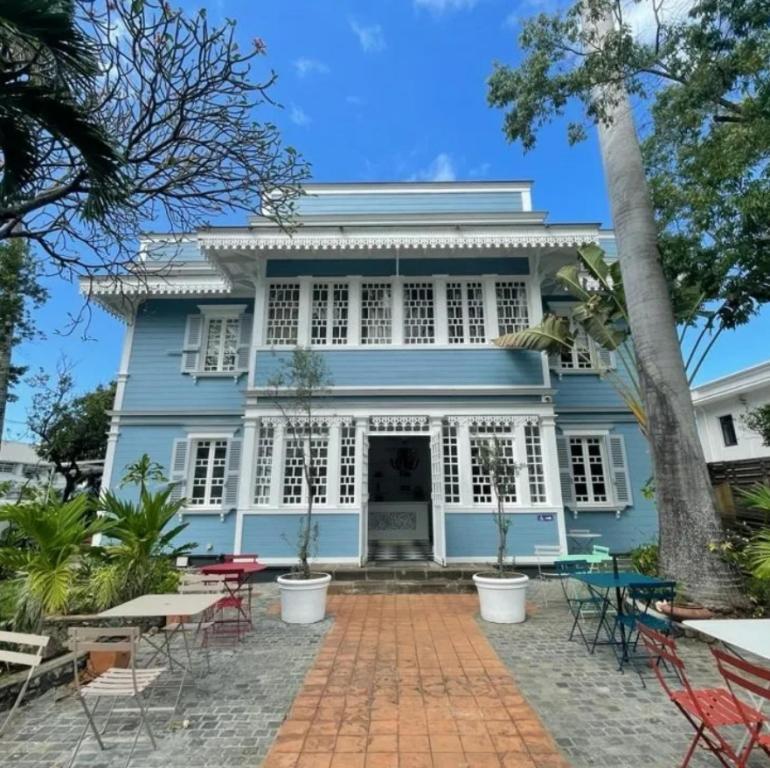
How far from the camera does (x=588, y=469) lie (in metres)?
10.2

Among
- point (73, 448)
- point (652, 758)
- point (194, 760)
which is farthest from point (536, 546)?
point (73, 448)

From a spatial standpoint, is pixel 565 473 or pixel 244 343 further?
pixel 244 343

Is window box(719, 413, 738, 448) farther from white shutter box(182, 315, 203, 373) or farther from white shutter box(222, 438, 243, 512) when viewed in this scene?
white shutter box(182, 315, 203, 373)

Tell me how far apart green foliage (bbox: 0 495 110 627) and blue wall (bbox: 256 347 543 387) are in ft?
15.2

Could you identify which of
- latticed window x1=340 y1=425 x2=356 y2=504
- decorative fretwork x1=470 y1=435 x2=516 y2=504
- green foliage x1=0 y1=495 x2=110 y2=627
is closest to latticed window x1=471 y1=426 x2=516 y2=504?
decorative fretwork x1=470 y1=435 x2=516 y2=504

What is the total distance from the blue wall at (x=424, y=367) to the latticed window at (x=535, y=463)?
3.51 feet

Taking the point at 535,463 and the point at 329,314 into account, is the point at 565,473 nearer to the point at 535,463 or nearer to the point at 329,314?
the point at 535,463

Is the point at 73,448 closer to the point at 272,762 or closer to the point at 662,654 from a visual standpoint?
the point at 272,762

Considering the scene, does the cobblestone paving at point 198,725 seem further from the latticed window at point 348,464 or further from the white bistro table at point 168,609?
the latticed window at point 348,464

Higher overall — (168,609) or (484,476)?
(484,476)

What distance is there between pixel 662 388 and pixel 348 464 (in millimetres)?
5874

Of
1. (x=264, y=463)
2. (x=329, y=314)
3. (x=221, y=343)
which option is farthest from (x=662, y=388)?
(x=221, y=343)

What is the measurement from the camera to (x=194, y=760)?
284 centimetres

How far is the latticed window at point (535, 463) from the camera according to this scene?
8828mm
